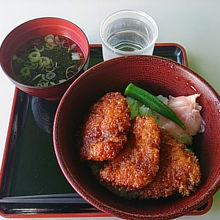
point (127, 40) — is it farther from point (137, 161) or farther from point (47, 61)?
point (137, 161)

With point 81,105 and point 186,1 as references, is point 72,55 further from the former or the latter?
point 186,1

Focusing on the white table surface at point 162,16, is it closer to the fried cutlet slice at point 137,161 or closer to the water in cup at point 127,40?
the water in cup at point 127,40

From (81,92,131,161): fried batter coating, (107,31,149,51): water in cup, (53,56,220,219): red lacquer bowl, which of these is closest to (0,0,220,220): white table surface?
(107,31,149,51): water in cup

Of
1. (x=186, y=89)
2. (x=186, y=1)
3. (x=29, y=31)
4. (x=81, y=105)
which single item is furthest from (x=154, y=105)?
(x=186, y=1)

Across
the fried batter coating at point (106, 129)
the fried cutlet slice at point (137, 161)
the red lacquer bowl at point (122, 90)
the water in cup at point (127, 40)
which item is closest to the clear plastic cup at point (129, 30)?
the water in cup at point (127, 40)

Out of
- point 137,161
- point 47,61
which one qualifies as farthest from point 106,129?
point 47,61
